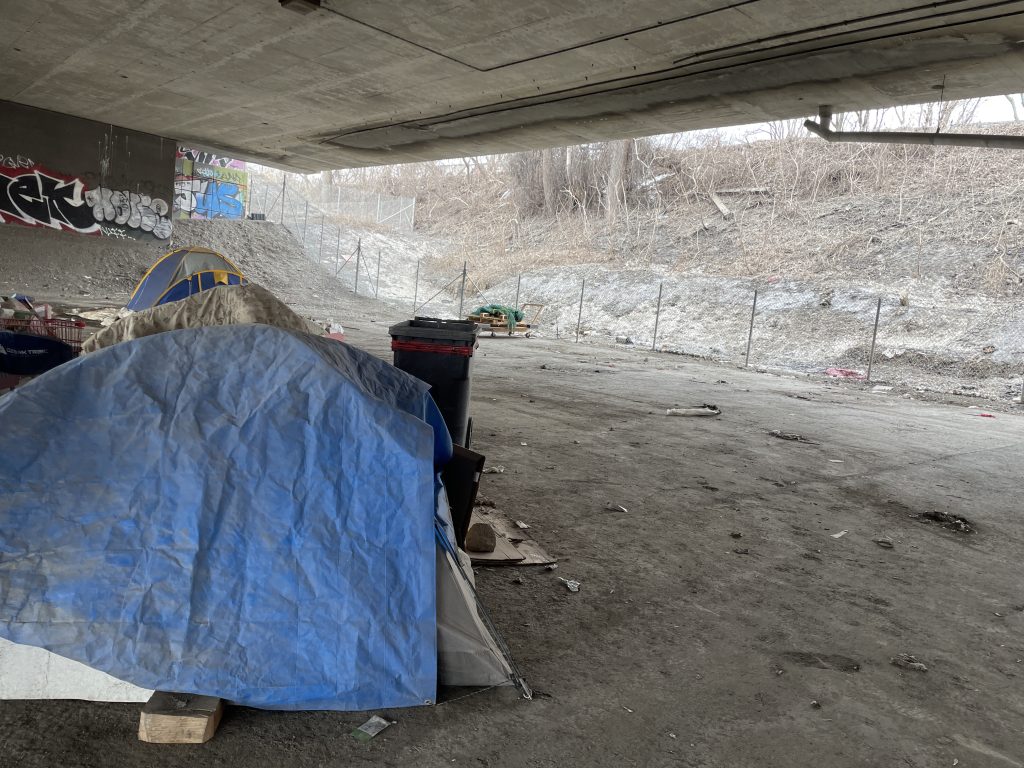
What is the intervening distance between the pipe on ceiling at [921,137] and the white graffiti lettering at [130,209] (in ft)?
54.6

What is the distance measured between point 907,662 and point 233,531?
322cm

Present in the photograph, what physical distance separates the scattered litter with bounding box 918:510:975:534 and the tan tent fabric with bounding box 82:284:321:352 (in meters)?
5.38

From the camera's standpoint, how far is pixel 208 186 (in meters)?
34.2

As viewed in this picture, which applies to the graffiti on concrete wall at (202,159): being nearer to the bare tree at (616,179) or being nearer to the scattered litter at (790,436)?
the bare tree at (616,179)

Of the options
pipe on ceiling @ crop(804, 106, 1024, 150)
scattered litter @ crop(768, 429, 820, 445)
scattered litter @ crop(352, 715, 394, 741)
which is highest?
pipe on ceiling @ crop(804, 106, 1024, 150)

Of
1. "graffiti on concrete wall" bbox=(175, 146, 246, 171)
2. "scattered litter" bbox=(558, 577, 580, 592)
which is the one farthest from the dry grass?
"scattered litter" bbox=(558, 577, 580, 592)

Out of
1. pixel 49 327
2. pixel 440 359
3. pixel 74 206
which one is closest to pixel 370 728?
pixel 440 359

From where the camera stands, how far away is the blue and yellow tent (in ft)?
42.6

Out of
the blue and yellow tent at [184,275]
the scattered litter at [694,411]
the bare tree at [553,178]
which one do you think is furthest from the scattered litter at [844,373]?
the bare tree at [553,178]

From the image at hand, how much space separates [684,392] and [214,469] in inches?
414

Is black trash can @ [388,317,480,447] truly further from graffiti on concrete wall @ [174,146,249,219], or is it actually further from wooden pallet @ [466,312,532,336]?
graffiti on concrete wall @ [174,146,249,219]

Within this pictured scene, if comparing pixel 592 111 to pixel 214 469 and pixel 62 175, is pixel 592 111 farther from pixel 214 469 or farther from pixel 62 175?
pixel 62 175

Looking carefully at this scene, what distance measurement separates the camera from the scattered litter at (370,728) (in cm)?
270

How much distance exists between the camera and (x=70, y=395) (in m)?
2.92
